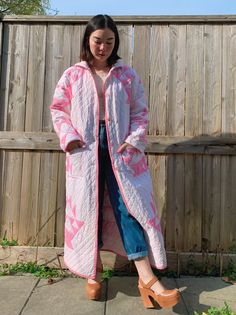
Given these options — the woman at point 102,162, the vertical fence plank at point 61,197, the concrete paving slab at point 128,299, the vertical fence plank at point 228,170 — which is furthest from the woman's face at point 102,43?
the concrete paving slab at point 128,299

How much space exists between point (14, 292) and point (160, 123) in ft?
5.44

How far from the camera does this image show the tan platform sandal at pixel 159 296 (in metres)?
2.08

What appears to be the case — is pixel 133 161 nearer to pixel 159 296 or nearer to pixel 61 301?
pixel 159 296

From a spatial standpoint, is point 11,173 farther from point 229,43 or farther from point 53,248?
point 229,43

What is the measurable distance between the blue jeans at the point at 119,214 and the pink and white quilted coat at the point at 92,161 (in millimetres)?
44

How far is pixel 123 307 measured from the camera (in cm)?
227

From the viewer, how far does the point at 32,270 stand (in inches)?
112

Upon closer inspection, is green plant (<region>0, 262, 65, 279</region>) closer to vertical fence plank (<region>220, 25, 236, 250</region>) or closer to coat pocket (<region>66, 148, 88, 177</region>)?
coat pocket (<region>66, 148, 88, 177</region>)

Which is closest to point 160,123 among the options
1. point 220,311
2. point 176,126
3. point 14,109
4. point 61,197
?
point 176,126

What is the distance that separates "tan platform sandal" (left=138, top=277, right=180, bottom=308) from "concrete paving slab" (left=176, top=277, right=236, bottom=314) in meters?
0.21

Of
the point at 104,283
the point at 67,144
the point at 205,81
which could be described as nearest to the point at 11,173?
the point at 67,144

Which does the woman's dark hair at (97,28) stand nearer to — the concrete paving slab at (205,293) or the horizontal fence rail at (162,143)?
the horizontal fence rail at (162,143)

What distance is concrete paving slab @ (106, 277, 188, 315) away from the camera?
2.20 meters

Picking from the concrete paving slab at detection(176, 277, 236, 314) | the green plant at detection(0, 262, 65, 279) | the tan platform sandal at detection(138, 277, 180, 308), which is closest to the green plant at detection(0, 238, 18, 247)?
the green plant at detection(0, 262, 65, 279)
